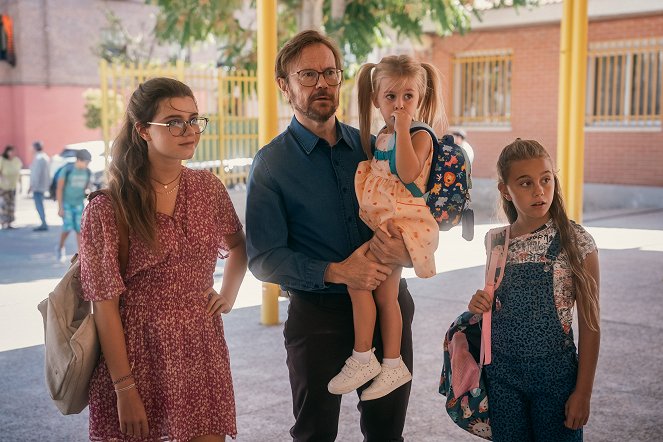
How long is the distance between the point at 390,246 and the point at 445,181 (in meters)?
0.32

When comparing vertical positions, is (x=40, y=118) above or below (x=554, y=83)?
below

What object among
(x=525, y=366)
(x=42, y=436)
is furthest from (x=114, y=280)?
(x=42, y=436)

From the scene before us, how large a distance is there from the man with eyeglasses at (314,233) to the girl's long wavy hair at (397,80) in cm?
10

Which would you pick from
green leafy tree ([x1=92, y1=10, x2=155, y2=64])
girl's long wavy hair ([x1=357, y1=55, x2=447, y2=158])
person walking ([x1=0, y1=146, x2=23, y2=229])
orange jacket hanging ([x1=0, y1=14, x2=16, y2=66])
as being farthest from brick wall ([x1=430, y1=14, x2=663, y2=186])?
orange jacket hanging ([x1=0, y1=14, x2=16, y2=66])

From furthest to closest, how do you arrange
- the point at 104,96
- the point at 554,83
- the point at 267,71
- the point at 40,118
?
the point at 40,118 < the point at 554,83 < the point at 104,96 < the point at 267,71

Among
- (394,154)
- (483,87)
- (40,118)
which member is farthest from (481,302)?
(40,118)

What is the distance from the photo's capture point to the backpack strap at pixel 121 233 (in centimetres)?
270

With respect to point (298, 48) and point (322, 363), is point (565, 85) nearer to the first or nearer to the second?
point (298, 48)

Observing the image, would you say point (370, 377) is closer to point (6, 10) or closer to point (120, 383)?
point (120, 383)

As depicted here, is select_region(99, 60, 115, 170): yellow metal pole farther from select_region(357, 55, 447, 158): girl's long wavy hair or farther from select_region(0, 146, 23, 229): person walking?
select_region(357, 55, 447, 158): girl's long wavy hair

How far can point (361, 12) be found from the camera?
12828 millimetres

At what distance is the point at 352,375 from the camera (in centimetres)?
289

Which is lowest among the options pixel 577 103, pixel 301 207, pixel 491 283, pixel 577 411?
pixel 577 411

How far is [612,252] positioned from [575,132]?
5.37 ft
